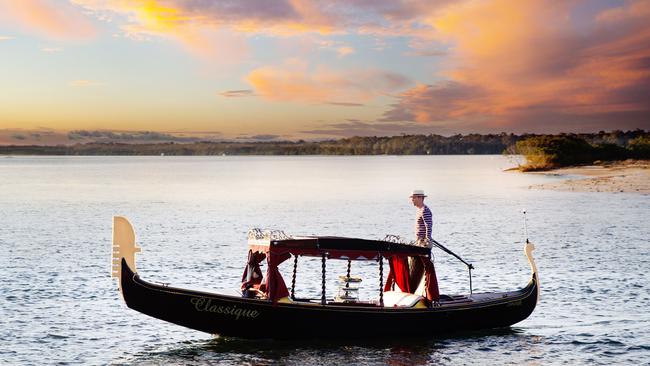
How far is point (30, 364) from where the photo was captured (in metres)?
20.6

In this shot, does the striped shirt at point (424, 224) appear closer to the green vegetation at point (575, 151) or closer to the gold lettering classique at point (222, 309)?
the gold lettering classique at point (222, 309)

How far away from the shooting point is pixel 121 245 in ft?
68.2

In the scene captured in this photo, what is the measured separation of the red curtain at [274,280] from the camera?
69.0ft

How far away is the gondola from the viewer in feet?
68.5

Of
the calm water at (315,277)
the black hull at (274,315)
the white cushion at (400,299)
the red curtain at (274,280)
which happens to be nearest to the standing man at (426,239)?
the white cushion at (400,299)

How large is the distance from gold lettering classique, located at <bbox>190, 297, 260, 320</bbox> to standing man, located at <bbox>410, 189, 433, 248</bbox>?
198 inches

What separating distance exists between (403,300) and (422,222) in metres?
2.30

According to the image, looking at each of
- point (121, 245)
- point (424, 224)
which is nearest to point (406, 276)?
point (424, 224)

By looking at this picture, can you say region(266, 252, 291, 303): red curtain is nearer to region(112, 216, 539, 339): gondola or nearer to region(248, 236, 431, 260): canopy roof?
region(112, 216, 539, 339): gondola

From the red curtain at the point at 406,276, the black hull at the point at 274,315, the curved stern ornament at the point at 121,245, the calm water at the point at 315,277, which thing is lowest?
the calm water at the point at 315,277

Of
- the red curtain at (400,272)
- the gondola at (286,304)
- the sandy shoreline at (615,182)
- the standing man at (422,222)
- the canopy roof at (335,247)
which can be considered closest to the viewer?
the gondola at (286,304)

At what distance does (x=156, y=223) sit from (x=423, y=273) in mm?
46675

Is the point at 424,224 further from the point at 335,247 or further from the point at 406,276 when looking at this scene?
the point at 335,247

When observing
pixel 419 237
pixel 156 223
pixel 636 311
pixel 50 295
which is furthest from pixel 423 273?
pixel 156 223
